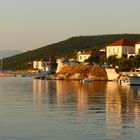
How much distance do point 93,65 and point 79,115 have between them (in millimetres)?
81973

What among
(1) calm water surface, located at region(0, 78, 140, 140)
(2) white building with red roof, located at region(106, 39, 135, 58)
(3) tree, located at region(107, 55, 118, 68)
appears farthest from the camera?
(2) white building with red roof, located at region(106, 39, 135, 58)

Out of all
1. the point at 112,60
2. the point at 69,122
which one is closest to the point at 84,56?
the point at 112,60

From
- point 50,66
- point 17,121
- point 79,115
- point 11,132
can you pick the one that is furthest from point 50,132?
point 50,66

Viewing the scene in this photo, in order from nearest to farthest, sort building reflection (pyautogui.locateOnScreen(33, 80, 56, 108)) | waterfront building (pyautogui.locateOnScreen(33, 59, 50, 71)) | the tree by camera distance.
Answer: building reflection (pyautogui.locateOnScreen(33, 80, 56, 108)) → the tree → waterfront building (pyautogui.locateOnScreen(33, 59, 50, 71))

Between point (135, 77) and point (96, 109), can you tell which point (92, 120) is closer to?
point (96, 109)

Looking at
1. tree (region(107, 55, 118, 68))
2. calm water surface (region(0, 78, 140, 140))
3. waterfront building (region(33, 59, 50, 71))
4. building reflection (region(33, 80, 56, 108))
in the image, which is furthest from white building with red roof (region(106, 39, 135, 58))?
calm water surface (region(0, 78, 140, 140))

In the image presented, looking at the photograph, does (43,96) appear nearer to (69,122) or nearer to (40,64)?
(69,122)

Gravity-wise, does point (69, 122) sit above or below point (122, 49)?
below

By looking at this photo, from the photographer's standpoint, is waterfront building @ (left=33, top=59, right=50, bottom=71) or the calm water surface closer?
the calm water surface

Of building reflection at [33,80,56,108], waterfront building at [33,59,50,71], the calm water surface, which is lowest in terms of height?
the calm water surface

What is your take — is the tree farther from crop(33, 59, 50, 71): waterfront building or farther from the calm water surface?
the calm water surface

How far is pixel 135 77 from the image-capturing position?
78250 millimetres

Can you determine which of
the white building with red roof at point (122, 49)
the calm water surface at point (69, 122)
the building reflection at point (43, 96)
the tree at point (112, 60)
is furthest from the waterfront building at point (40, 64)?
the calm water surface at point (69, 122)

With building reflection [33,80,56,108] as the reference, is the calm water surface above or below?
below
